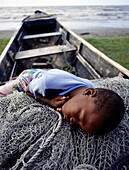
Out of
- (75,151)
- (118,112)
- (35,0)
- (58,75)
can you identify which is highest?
(35,0)

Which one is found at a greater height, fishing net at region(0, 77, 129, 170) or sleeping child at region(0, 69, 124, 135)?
sleeping child at region(0, 69, 124, 135)

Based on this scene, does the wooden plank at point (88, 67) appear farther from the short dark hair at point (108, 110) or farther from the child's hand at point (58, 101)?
the short dark hair at point (108, 110)

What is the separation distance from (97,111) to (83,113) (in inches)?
4.9

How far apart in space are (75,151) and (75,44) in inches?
137

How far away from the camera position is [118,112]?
3.39 feet

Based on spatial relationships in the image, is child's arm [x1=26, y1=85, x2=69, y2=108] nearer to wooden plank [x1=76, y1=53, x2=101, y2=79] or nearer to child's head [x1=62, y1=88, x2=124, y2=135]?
child's head [x1=62, y1=88, x2=124, y2=135]

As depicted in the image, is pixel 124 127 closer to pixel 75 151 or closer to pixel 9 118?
pixel 75 151

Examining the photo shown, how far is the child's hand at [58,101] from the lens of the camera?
1350mm

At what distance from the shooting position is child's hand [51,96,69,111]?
1350mm

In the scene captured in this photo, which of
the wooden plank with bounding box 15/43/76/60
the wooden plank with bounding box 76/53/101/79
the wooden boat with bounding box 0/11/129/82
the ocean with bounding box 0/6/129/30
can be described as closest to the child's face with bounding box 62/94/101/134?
the wooden boat with bounding box 0/11/129/82

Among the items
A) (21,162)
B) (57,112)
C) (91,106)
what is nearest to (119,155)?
(91,106)

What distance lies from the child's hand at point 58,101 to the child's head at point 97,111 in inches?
5.9

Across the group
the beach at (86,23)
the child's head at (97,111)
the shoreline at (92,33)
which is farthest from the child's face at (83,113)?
the shoreline at (92,33)

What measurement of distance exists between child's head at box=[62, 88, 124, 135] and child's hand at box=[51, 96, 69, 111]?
0.15 m
